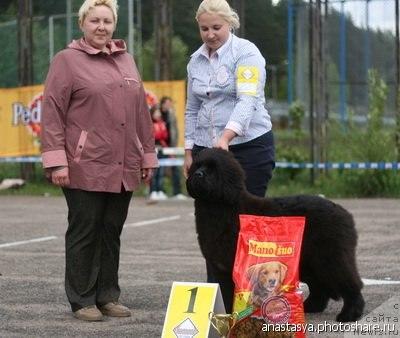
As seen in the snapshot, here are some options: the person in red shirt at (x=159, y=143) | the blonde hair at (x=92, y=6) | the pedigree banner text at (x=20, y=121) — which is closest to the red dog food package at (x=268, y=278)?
the blonde hair at (x=92, y=6)

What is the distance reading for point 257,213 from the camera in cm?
673

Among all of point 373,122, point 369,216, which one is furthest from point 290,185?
point 369,216

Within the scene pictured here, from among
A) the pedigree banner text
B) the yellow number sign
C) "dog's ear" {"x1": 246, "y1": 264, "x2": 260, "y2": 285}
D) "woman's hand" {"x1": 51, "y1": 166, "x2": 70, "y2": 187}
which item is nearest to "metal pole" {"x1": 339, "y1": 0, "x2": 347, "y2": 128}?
the pedigree banner text

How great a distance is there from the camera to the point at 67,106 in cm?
732

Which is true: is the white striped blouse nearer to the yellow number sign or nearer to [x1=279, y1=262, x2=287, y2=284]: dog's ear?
[x1=279, y1=262, x2=287, y2=284]: dog's ear

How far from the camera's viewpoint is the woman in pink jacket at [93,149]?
727cm

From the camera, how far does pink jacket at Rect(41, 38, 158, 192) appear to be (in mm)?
7258

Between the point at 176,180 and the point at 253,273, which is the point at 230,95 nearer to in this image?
the point at 253,273

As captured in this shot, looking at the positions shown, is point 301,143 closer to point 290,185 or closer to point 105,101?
point 290,185

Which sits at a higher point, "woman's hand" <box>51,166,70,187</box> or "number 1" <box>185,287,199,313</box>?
"woman's hand" <box>51,166,70,187</box>

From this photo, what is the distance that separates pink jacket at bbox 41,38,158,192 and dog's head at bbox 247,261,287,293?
4.66 ft

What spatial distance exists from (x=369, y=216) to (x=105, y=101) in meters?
8.50

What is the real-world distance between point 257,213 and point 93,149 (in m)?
1.22

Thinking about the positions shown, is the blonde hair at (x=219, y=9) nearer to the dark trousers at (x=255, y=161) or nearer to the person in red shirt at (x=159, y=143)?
the dark trousers at (x=255, y=161)
